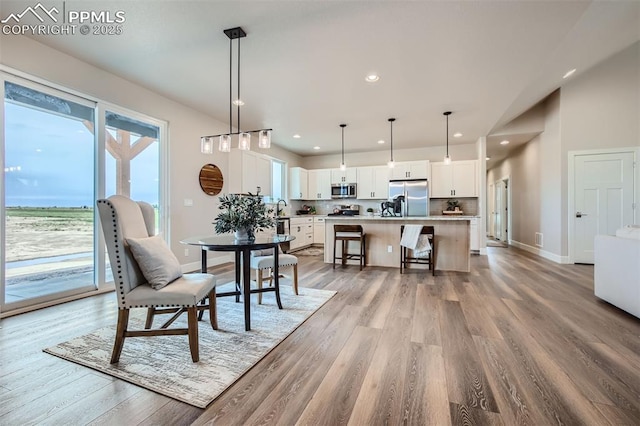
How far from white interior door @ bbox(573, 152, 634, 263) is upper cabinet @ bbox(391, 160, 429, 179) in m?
2.72

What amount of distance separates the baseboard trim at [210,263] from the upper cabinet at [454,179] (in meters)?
5.05

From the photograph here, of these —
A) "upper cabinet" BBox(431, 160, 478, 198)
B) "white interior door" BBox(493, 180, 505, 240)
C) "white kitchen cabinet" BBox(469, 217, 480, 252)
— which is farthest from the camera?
"white interior door" BBox(493, 180, 505, 240)

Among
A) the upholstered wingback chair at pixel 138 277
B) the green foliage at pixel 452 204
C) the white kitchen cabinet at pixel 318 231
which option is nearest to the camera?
the upholstered wingback chair at pixel 138 277

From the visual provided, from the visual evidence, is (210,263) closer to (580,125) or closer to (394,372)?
(394,372)

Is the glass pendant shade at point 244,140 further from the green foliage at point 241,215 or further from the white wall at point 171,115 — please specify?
the white wall at point 171,115

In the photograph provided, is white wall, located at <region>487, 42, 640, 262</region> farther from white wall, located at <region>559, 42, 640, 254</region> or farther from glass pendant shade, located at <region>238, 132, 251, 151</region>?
glass pendant shade, located at <region>238, 132, 251, 151</region>

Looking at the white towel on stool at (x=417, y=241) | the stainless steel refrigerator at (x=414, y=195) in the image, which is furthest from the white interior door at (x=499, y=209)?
the white towel on stool at (x=417, y=241)

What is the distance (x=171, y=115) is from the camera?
414cm

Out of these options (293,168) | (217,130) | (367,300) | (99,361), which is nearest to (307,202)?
(293,168)

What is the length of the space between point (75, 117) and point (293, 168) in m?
4.90

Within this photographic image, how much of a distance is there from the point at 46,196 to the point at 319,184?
572 centimetres

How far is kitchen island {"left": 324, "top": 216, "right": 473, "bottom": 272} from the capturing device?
446 centimetres

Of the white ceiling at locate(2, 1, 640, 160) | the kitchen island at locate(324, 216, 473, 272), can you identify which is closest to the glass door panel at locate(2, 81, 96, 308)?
the white ceiling at locate(2, 1, 640, 160)

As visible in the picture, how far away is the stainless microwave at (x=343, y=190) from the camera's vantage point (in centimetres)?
739
